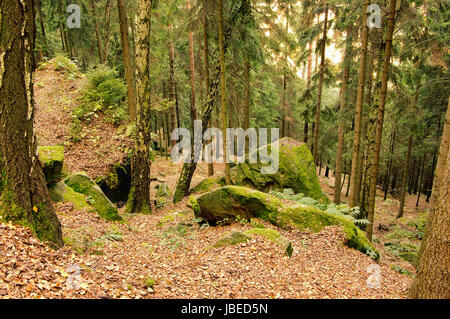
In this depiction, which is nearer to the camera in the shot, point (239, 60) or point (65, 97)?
point (239, 60)

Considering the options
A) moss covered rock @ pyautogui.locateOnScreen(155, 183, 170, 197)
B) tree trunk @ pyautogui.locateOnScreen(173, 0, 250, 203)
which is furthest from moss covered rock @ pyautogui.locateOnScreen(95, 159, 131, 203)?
tree trunk @ pyautogui.locateOnScreen(173, 0, 250, 203)

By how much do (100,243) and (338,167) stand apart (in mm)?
11662

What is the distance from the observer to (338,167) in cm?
1327

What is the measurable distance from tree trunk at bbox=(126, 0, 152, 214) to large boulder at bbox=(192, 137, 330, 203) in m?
3.82

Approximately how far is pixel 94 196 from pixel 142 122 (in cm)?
285

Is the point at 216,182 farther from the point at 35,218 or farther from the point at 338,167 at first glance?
the point at 35,218

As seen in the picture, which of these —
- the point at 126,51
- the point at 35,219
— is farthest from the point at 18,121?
the point at 126,51

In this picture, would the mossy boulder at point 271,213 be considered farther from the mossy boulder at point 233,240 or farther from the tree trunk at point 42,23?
the tree trunk at point 42,23

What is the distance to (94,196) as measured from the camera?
8.06 m

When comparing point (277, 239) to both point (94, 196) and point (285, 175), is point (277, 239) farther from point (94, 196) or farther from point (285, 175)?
point (285, 175)

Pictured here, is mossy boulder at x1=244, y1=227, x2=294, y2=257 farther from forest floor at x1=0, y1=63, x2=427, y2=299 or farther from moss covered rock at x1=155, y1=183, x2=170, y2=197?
moss covered rock at x1=155, y1=183, x2=170, y2=197

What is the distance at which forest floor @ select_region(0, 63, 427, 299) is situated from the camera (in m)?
3.51

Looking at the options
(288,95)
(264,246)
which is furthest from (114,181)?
(288,95)

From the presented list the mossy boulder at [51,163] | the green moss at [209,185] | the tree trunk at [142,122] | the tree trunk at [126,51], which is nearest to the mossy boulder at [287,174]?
the green moss at [209,185]
